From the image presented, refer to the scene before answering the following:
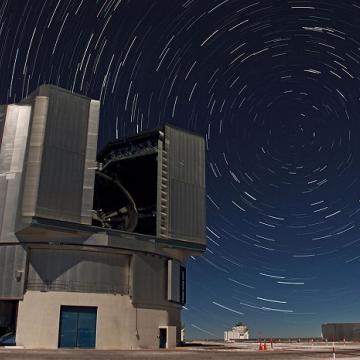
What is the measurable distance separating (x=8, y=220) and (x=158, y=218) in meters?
14.0

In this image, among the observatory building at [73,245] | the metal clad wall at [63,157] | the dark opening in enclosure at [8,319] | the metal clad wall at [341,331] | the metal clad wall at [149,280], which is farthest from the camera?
the metal clad wall at [341,331]

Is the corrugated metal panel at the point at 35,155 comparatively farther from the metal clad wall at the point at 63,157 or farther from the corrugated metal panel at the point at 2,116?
the corrugated metal panel at the point at 2,116

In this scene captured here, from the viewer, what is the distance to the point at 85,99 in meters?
44.1

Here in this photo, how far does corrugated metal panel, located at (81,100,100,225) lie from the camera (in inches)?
1605

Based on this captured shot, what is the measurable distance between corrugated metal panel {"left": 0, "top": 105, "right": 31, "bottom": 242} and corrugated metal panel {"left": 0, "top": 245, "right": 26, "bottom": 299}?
1.01 metres

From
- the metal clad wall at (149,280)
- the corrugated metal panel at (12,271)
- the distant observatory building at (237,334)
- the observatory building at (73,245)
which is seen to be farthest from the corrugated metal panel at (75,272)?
the distant observatory building at (237,334)

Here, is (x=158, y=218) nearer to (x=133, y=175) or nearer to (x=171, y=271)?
(x=171, y=271)

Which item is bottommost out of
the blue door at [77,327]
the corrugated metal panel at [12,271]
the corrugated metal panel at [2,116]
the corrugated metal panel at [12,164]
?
the blue door at [77,327]

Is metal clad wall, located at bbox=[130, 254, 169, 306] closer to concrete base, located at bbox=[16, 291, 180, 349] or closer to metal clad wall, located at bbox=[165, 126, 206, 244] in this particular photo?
concrete base, located at bbox=[16, 291, 180, 349]

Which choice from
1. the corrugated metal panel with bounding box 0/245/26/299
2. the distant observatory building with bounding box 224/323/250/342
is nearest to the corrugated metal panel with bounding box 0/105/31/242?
the corrugated metal panel with bounding box 0/245/26/299

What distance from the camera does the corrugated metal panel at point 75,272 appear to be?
3891cm

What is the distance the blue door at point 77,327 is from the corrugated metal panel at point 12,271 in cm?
406

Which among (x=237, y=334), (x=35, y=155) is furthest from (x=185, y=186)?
(x=237, y=334)

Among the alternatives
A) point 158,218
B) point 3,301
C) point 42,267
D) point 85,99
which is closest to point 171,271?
point 158,218
